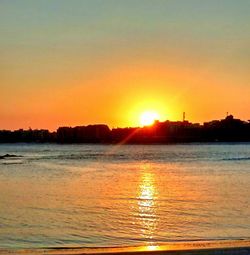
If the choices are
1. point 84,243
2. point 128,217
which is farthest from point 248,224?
point 84,243

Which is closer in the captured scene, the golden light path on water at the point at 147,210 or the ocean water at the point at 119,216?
the ocean water at the point at 119,216

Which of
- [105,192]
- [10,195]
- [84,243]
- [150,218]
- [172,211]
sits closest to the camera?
[84,243]

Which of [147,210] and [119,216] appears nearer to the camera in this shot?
[119,216]

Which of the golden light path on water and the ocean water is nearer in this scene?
the ocean water

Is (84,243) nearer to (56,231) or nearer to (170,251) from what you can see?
(56,231)

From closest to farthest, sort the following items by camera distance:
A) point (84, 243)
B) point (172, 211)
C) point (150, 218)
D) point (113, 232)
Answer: point (84, 243), point (113, 232), point (150, 218), point (172, 211)

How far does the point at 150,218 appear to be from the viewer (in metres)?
20.5

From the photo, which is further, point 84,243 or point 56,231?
point 56,231

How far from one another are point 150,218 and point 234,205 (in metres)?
4.95

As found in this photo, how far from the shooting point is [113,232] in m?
17.3

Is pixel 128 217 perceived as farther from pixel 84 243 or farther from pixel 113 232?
pixel 84 243

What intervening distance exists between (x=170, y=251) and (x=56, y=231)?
6233mm

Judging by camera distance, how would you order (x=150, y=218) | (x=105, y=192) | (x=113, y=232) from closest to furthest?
(x=113, y=232)
(x=150, y=218)
(x=105, y=192)

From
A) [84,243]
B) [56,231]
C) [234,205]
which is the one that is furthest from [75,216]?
[234,205]
